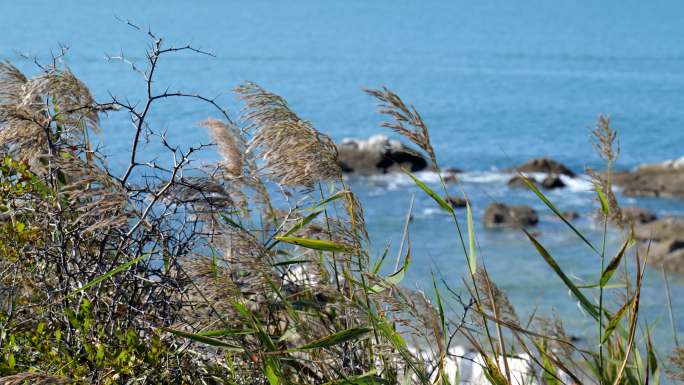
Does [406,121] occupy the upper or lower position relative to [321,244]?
upper

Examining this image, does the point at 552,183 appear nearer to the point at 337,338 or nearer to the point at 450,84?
the point at 337,338

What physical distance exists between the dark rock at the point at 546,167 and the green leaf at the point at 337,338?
21.0 meters

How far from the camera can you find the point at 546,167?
23219 mm

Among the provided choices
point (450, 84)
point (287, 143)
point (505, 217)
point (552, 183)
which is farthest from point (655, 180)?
point (450, 84)

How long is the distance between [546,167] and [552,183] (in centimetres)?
164

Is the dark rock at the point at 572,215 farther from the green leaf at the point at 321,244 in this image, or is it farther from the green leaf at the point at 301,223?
the green leaf at the point at 321,244

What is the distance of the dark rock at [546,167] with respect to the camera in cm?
2291

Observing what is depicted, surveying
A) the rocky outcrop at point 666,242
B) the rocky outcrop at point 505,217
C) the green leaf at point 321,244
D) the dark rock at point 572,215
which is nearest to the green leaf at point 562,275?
the green leaf at point 321,244

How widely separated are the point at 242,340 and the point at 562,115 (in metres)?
35.1

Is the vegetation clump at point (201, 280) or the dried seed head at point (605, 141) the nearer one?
the vegetation clump at point (201, 280)

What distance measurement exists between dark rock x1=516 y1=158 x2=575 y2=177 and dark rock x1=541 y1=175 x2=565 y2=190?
1.00 m

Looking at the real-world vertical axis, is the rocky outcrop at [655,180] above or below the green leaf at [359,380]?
below

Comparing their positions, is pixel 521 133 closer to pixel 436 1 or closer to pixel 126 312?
pixel 126 312

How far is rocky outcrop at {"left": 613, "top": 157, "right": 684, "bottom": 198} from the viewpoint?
21281 mm
